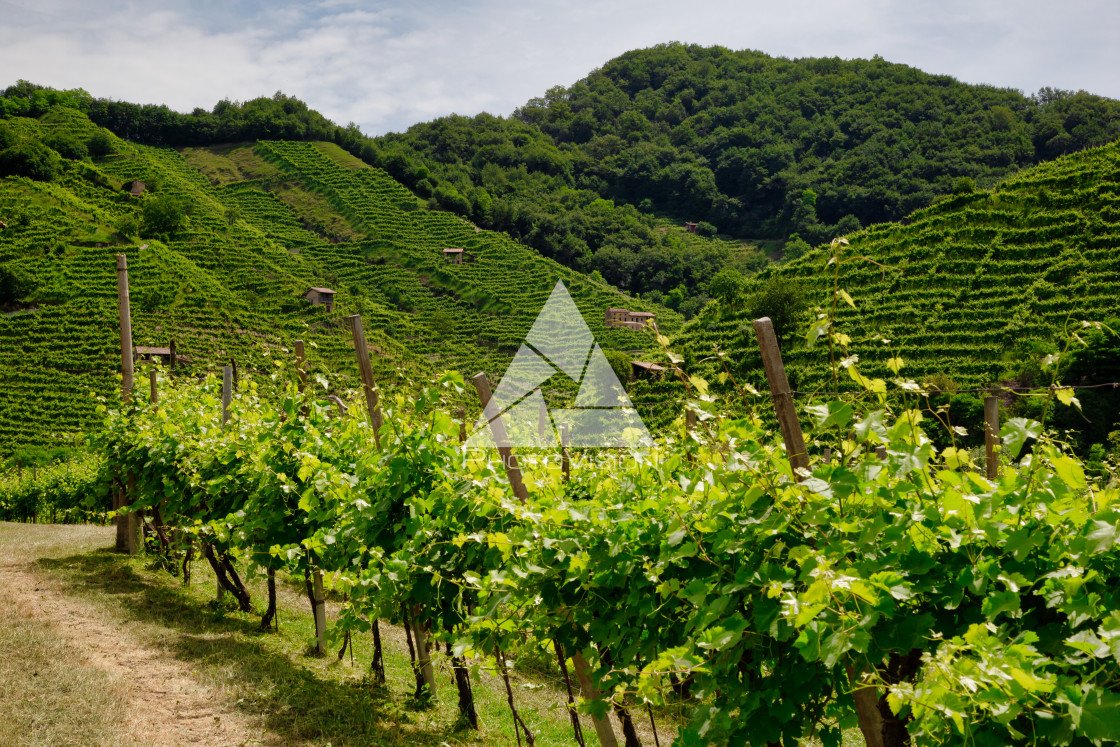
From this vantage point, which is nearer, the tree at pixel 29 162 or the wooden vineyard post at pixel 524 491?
the wooden vineyard post at pixel 524 491

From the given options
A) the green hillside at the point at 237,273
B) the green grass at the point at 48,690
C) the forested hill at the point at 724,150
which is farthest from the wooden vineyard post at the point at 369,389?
the forested hill at the point at 724,150

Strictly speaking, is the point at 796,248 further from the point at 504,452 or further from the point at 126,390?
the point at 504,452

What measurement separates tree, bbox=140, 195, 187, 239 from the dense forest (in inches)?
1114

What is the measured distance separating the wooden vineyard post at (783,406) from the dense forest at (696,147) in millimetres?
56413

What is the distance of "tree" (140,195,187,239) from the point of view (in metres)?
46.7

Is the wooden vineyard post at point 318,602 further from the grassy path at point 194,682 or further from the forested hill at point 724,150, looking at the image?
the forested hill at point 724,150

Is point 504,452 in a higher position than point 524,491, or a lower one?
higher

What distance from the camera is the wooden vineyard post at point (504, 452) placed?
276 centimetres

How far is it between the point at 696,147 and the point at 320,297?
5744 centimetres

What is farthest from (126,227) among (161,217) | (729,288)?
(729,288)

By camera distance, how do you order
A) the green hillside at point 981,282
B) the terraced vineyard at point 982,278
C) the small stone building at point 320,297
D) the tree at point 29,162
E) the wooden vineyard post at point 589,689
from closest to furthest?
the wooden vineyard post at point 589,689 → the green hillside at point 981,282 → the terraced vineyard at point 982,278 → the small stone building at point 320,297 → the tree at point 29,162

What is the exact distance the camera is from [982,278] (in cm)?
2848

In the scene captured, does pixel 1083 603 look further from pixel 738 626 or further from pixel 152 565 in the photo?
pixel 152 565

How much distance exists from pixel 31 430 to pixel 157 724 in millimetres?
28848
